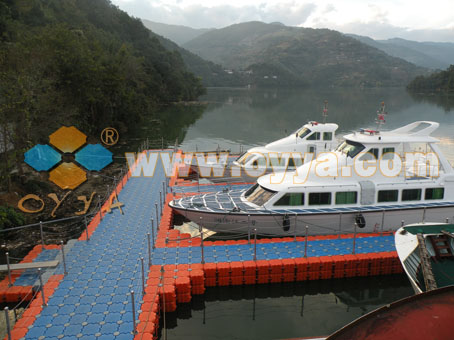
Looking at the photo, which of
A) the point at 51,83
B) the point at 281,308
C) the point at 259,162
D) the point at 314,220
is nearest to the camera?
the point at 281,308

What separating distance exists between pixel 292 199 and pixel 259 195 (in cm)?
134

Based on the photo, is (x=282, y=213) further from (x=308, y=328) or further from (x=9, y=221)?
(x=9, y=221)

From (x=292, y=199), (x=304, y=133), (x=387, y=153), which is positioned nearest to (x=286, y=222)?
(x=292, y=199)

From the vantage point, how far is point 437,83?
127m

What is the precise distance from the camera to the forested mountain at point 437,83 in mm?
120688

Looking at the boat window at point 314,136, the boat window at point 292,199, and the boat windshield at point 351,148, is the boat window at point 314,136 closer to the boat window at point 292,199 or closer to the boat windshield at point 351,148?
the boat windshield at point 351,148

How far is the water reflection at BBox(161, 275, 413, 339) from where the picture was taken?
381 inches

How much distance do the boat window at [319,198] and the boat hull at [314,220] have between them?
55 cm

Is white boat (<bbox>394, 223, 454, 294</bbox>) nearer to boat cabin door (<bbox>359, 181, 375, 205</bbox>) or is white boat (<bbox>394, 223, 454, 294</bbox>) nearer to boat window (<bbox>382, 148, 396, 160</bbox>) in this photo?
boat cabin door (<bbox>359, 181, 375, 205</bbox>)

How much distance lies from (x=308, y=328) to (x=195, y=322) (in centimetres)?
322

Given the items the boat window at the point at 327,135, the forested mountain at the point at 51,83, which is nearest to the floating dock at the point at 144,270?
the forested mountain at the point at 51,83

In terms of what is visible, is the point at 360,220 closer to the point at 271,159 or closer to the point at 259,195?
the point at 259,195

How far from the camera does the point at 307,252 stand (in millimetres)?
11898

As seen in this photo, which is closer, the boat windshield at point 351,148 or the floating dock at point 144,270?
the floating dock at point 144,270
